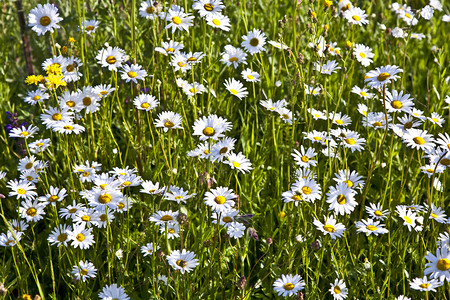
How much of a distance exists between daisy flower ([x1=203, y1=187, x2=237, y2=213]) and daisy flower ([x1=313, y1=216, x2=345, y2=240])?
396mm

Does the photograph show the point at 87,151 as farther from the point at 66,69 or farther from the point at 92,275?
the point at 92,275

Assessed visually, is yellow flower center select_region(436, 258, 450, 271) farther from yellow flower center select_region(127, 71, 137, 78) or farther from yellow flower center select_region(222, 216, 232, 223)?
yellow flower center select_region(127, 71, 137, 78)

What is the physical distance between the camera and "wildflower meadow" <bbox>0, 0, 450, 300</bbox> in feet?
6.78

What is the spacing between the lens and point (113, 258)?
2109 mm

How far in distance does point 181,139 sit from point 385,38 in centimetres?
188

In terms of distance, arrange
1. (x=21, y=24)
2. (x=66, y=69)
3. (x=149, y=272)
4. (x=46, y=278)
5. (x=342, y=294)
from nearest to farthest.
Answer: (x=342, y=294) < (x=149, y=272) < (x=46, y=278) < (x=66, y=69) < (x=21, y=24)

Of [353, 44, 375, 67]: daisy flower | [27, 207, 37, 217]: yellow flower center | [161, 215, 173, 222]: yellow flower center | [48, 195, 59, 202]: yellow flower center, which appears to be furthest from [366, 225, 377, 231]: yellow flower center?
[27, 207, 37, 217]: yellow flower center

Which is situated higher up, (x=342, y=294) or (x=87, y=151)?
(x=87, y=151)

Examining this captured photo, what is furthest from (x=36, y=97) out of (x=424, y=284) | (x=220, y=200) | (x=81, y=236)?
(x=424, y=284)

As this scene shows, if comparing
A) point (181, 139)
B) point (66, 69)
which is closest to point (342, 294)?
point (181, 139)

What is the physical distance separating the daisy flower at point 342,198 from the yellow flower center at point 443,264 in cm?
42

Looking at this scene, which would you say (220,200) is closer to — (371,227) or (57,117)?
(371,227)

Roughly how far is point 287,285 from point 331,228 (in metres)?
0.33

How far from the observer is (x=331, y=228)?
2.07m
